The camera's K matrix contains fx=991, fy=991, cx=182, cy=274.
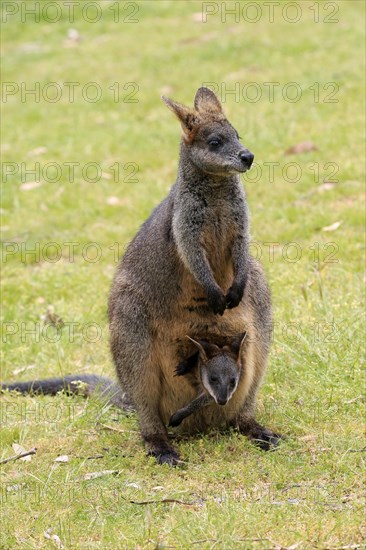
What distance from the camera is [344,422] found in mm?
4504

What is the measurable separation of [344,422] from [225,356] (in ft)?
2.12

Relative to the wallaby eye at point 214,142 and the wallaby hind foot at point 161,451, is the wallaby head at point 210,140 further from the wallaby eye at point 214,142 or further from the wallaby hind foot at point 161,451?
the wallaby hind foot at point 161,451

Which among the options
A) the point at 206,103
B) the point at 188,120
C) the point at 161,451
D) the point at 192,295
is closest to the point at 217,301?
the point at 192,295

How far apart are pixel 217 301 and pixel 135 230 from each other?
3717 mm

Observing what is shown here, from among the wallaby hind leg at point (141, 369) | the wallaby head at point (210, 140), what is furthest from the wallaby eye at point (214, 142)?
the wallaby hind leg at point (141, 369)

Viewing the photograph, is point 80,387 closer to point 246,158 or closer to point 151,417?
point 151,417

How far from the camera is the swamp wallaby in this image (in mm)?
4270

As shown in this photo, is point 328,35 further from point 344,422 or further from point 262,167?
point 344,422

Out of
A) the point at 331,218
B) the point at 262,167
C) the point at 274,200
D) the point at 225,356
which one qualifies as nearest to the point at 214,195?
the point at 225,356

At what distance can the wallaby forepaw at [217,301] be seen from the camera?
4.30 meters

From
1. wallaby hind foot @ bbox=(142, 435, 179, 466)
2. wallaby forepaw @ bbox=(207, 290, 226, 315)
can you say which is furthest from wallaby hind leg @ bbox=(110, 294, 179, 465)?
wallaby forepaw @ bbox=(207, 290, 226, 315)

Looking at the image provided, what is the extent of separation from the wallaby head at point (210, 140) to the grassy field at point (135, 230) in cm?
124

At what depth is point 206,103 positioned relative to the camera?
15.0 ft

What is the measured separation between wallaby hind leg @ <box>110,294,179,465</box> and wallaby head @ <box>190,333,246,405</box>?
0.77 ft
